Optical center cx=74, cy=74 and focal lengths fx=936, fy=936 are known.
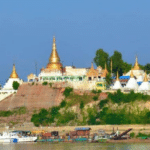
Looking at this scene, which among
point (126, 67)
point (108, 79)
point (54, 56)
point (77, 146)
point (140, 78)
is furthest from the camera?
point (126, 67)

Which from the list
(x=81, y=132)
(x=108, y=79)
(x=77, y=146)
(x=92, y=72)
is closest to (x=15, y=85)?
(x=92, y=72)

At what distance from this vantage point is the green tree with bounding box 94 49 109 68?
393 feet

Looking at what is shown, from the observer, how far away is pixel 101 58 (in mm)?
119875

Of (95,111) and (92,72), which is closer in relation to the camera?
(95,111)

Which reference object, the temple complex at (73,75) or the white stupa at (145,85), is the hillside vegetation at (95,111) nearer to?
the white stupa at (145,85)

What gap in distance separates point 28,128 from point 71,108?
5.21 meters

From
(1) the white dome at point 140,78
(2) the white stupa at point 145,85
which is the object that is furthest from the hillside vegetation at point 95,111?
(1) the white dome at point 140,78

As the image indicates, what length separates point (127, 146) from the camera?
289 ft

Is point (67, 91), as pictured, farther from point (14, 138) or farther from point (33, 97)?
point (14, 138)

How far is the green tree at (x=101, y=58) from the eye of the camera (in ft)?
393

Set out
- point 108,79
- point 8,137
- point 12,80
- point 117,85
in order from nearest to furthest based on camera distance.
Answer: point 8,137
point 117,85
point 108,79
point 12,80

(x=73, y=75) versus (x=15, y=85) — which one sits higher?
(x=73, y=75)

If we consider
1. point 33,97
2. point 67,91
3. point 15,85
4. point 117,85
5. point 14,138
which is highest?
point 15,85

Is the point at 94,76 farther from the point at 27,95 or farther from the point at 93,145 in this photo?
the point at 93,145
